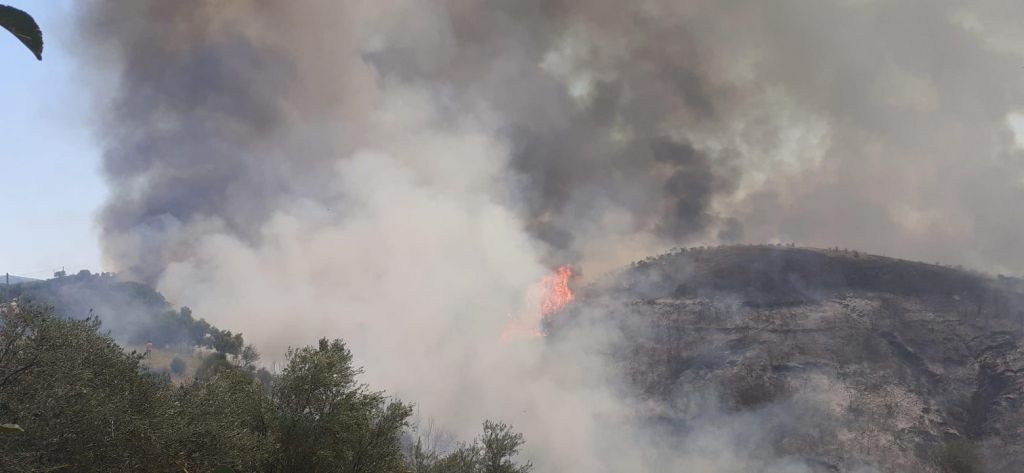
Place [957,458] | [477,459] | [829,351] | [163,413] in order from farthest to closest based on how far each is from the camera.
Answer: [829,351] → [957,458] → [477,459] → [163,413]

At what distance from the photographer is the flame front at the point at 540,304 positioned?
105750 millimetres

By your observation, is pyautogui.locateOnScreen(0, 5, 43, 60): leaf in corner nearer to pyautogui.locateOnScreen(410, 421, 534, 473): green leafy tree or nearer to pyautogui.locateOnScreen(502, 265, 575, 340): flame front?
pyautogui.locateOnScreen(410, 421, 534, 473): green leafy tree

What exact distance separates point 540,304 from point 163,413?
83731mm

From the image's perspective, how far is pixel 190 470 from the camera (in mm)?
27094

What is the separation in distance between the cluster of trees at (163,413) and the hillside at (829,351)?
75839 mm

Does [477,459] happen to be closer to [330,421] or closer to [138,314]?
[330,421]

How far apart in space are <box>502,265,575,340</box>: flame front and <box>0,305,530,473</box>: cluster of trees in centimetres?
7036

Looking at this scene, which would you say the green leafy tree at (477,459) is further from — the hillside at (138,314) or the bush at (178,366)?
the hillside at (138,314)

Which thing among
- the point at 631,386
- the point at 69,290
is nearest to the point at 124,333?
the point at 69,290

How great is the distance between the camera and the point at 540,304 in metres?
109

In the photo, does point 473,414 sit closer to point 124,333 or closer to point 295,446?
point 124,333

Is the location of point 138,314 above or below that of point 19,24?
above

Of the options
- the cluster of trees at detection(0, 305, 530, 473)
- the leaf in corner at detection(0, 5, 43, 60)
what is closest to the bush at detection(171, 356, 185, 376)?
the cluster of trees at detection(0, 305, 530, 473)

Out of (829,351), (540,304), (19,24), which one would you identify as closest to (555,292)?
(540,304)
